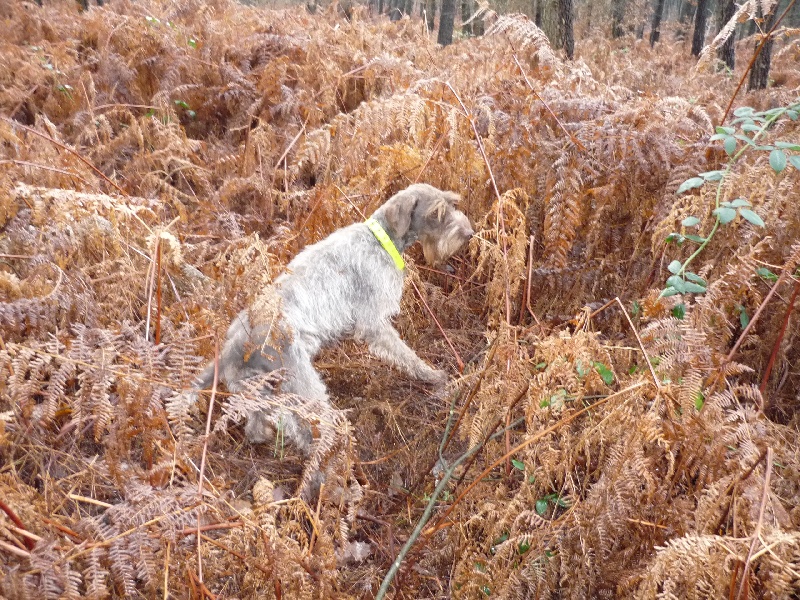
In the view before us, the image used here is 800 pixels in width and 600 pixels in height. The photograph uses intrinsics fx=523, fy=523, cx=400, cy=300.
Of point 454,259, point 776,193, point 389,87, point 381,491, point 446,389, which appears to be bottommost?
point 381,491

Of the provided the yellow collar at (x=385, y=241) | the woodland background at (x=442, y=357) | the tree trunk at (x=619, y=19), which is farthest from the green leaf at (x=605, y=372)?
the tree trunk at (x=619, y=19)

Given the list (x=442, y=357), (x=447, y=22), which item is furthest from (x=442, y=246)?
(x=447, y=22)

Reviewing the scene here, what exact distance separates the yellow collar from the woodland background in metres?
0.43

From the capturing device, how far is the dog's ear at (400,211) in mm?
4023

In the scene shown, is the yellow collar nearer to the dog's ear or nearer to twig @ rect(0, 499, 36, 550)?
the dog's ear

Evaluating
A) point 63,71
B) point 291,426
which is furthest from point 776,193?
point 63,71

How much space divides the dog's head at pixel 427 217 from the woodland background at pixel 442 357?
285mm

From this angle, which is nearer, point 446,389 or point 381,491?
point 381,491

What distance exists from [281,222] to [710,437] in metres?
3.97

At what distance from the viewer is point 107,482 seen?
8.66ft

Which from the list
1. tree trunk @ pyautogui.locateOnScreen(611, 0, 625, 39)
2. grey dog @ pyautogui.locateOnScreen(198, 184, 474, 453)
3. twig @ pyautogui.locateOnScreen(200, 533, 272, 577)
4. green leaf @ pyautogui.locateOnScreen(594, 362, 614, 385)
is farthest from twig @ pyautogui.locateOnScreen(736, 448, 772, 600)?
tree trunk @ pyautogui.locateOnScreen(611, 0, 625, 39)

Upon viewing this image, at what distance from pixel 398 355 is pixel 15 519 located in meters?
2.56

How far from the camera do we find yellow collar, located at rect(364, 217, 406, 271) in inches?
155

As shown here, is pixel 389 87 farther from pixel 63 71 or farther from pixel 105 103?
pixel 63 71
